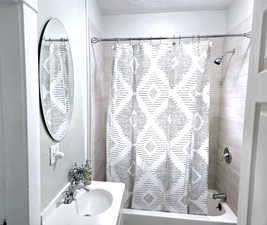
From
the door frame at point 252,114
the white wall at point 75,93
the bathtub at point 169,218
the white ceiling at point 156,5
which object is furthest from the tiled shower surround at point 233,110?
the white wall at point 75,93

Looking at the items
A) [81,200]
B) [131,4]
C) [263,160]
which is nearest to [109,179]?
[81,200]

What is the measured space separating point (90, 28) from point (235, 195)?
217 centimetres

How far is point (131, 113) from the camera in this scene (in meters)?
1.81

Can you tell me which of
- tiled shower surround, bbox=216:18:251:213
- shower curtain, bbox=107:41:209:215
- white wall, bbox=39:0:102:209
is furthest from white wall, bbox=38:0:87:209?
tiled shower surround, bbox=216:18:251:213

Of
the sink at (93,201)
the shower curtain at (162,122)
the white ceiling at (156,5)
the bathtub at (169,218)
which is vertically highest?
the white ceiling at (156,5)

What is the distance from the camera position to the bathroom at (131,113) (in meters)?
0.77

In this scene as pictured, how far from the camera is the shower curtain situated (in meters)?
1.73

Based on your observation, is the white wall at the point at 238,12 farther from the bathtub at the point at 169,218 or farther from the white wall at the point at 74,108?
the bathtub at the point at 169,218

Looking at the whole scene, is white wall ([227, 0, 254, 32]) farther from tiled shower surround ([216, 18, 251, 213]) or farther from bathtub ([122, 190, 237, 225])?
bathtub ([122, 190, 237, 225])

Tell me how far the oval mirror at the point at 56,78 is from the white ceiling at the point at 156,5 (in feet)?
3.46

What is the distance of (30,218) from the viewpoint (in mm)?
849

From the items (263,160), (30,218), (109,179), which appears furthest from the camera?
(109,179)

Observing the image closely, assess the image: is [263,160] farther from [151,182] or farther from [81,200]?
[151,182]

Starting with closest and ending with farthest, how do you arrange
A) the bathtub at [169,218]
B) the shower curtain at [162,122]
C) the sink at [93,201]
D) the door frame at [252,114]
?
the door frame at [252,114] → the sink at [93,201] → the bathtub at [169,218] → the shower curtain at [162,122]
